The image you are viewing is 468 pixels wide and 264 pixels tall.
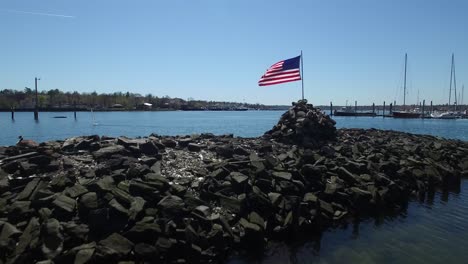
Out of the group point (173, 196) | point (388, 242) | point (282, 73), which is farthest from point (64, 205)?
point (282, 73)

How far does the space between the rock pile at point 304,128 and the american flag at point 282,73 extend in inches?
80.8

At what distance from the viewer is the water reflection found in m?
10.2

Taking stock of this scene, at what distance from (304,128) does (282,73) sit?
4.85 metres

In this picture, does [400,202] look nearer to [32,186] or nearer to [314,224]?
[314,224]

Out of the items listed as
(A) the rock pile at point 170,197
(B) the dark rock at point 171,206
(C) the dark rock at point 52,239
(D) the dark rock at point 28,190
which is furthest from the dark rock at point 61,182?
(B) the dark rock at point 171,206

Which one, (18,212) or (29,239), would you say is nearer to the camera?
(29,239)

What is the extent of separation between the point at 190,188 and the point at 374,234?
6.09 metres

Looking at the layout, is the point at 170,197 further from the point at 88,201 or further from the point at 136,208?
the point at 88,201

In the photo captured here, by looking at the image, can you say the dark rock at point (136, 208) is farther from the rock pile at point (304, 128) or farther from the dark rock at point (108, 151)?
the rock pile at point (304, 128)

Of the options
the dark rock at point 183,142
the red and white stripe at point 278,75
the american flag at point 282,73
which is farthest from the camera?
the red and white stripe at point 278,75

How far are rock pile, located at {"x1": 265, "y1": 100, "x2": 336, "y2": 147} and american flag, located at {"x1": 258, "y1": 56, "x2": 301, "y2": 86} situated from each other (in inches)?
80.8

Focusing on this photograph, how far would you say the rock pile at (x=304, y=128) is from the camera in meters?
22.2

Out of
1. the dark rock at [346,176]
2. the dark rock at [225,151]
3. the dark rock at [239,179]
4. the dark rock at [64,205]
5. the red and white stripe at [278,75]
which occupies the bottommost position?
the dark rock at [346,176]

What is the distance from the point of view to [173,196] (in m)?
11.2
